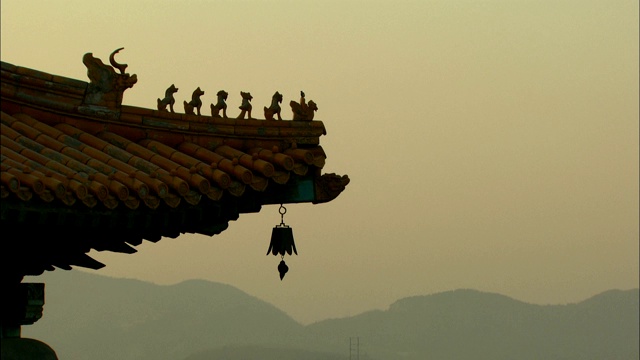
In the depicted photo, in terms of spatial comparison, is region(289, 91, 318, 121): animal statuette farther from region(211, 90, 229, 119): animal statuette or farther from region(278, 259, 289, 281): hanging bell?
region(278, 259, 289, 281): hanging bell

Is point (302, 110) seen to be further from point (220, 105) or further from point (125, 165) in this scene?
point (125, 165)

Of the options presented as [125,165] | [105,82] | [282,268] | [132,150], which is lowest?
[282,268]

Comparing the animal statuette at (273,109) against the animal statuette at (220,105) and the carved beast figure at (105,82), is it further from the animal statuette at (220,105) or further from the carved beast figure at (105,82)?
the carved beast figure at (105,82)

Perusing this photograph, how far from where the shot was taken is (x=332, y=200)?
361 inches

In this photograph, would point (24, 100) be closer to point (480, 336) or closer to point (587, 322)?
point (480, 336)

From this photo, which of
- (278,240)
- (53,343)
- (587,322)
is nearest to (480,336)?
(587,322)

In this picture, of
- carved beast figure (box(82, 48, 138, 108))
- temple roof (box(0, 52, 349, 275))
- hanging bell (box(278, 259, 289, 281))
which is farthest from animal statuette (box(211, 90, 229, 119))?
hanging bell (box(278, 259, 289, 281))

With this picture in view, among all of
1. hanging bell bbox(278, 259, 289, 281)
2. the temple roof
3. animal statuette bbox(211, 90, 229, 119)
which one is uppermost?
animal statuette bbox(211, 90, 229, 119)

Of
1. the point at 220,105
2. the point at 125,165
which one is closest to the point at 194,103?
the point at 220,105

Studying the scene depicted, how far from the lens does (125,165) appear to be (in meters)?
8.23

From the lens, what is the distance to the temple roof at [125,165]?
749cm

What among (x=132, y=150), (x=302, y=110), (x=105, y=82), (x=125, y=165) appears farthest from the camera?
(x=302, y=110)

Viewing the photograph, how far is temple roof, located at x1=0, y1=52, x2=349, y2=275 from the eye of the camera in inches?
295

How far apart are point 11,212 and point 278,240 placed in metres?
2.71
